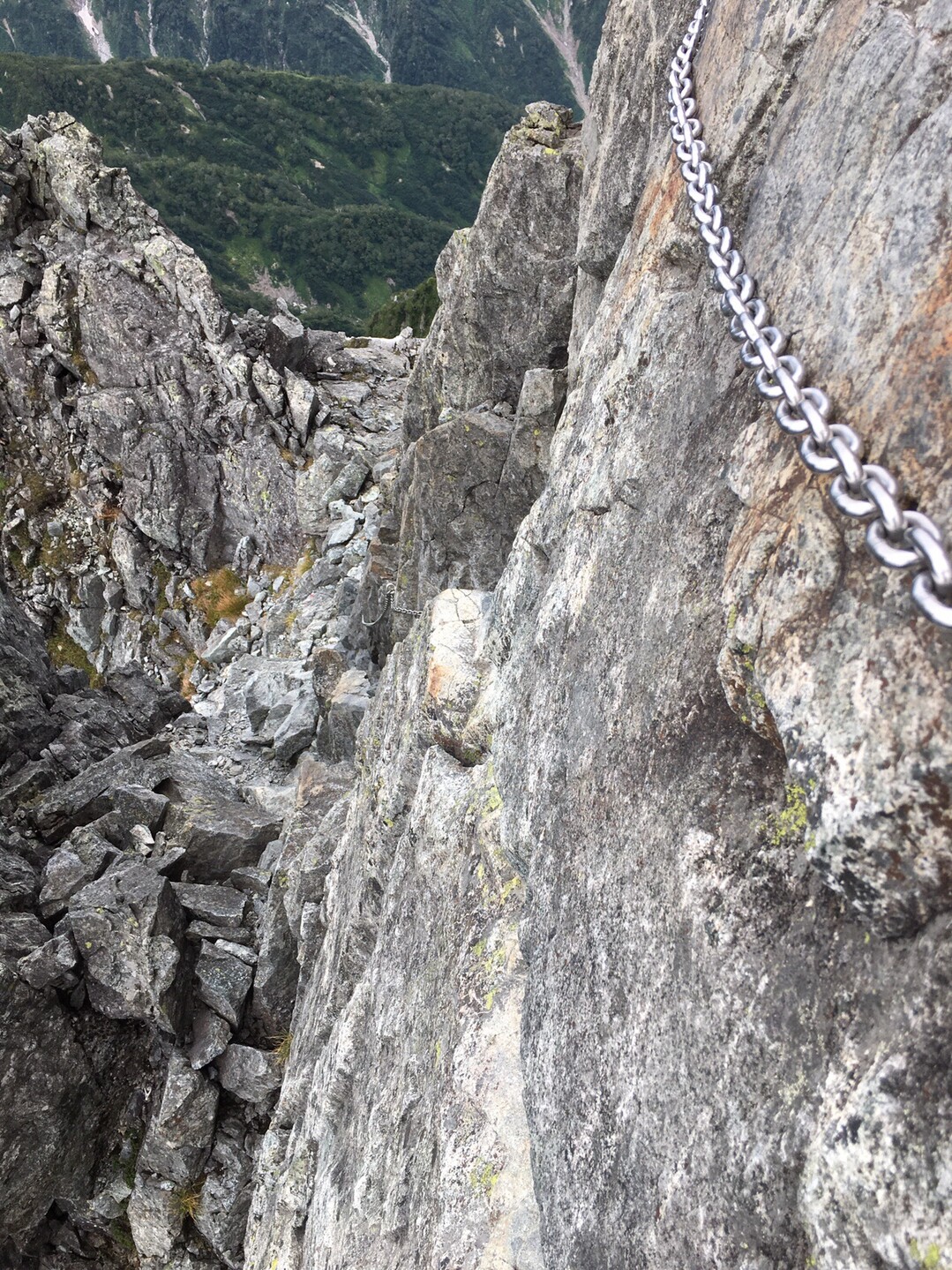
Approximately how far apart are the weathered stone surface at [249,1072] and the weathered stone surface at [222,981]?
32.3 inches

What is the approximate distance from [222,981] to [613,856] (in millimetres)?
17849

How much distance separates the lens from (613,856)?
6125 mm

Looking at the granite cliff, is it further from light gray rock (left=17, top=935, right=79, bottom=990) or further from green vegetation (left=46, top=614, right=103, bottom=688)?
green vegetation (left=46, top=614, right=103, bottom=688)

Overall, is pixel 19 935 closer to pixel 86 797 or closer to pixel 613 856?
pixel 86 797

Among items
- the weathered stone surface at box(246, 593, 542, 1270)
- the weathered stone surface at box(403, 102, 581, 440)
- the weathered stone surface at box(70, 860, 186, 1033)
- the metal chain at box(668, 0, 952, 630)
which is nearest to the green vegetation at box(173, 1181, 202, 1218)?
the weathered stone surface at box(70, 860, 186, 1033)

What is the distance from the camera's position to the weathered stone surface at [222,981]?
1988cm

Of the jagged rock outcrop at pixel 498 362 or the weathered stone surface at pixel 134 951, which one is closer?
the weathered stone surface at pixel 134 951

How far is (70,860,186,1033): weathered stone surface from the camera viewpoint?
786 inches

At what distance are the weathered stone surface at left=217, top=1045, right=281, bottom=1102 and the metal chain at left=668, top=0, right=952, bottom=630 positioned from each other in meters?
19.8

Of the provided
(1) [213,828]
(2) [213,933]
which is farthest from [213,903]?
(1) [213,828]

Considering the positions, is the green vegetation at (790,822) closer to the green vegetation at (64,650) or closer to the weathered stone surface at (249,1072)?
the weathered stone surface at (249,1072)

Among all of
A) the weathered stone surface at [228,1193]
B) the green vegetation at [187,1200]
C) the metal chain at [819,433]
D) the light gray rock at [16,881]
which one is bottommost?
the green vegetation at [187,1200]

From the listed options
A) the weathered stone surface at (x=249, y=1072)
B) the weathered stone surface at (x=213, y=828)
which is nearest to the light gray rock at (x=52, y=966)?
the weathered stone surface at (x=213, y=828)

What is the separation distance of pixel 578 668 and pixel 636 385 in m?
2.99
